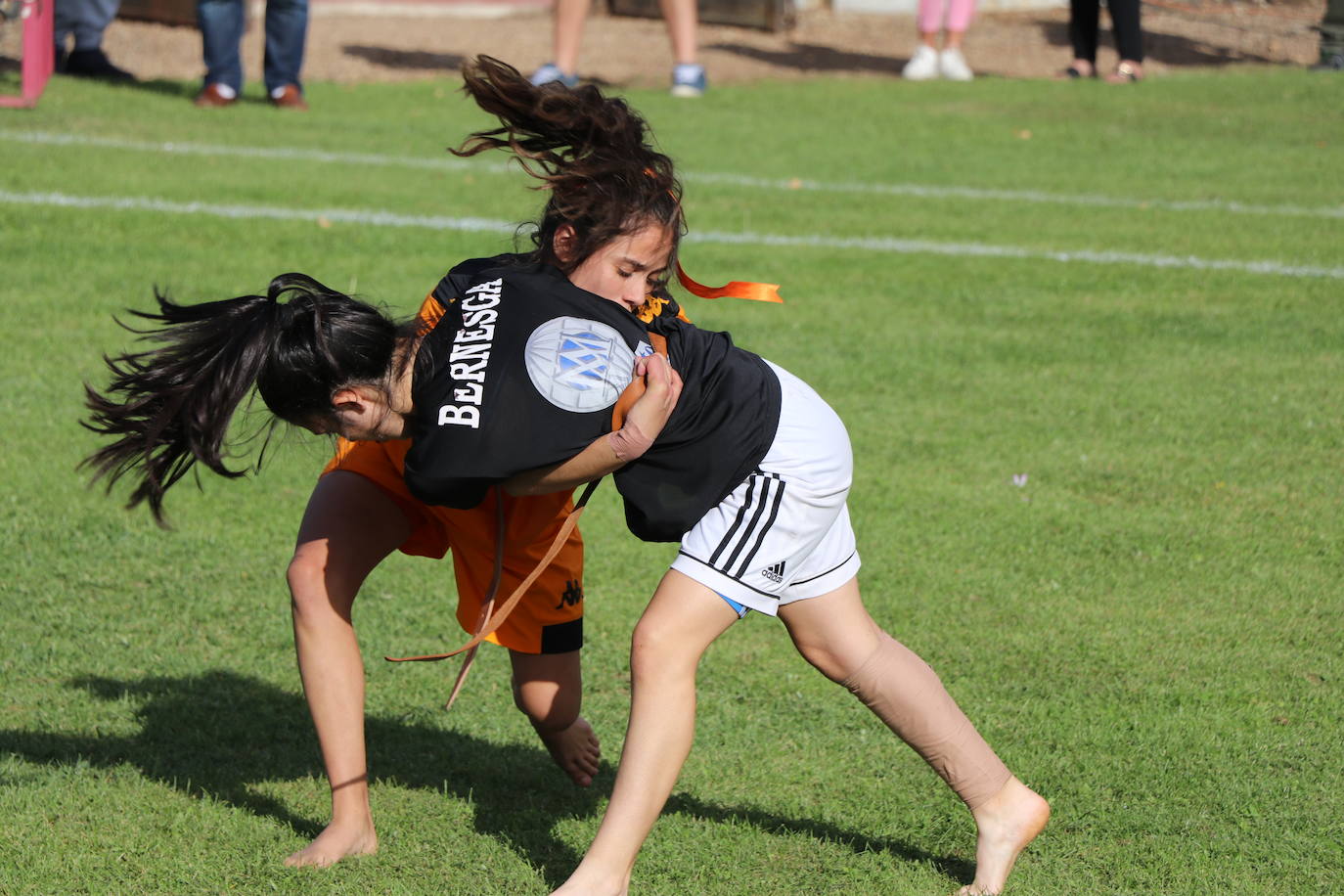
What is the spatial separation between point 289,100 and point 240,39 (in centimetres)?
58

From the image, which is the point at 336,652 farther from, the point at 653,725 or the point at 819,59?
the point at 819,59

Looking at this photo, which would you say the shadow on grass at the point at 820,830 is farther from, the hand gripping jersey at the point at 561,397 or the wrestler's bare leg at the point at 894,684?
the hand gripping jersey at the point at 561,397

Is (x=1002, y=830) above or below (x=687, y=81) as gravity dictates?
above

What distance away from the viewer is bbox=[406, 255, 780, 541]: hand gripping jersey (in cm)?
266

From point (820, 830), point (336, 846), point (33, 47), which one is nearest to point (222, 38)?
point (33, 47)

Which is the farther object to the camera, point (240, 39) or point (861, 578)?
point (240, 39)

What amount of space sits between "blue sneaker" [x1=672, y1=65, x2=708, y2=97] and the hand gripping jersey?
1092 centimetres

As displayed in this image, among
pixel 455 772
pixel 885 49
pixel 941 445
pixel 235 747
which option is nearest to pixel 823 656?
pixel 455 772

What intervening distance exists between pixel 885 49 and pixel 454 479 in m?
15.0

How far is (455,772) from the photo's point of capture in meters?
3.62

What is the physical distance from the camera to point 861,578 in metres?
4.67

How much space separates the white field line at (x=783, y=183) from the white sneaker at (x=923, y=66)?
16.1 feet

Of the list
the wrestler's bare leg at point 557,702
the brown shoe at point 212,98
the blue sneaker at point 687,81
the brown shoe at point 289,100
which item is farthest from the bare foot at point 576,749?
the blue sneaker at point 687,81

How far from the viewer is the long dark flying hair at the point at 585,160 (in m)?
2.99
